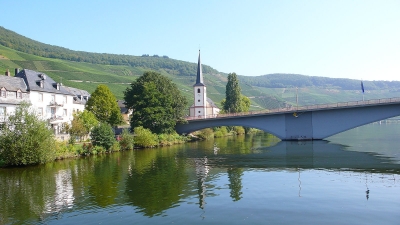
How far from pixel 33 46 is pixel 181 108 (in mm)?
143439

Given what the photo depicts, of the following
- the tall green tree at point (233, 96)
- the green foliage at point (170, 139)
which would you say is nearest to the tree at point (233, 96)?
the tall green tree at point (233, 96)

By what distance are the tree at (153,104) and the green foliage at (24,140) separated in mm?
23674

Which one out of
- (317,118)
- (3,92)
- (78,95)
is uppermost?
(78,95)

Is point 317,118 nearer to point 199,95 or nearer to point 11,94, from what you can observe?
point 199,95

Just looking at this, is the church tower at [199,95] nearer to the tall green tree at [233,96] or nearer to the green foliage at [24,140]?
the tall green tree at [233,96]

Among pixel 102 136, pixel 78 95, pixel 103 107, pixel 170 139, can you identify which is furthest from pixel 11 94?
pixel 170 139

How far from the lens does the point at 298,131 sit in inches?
2341

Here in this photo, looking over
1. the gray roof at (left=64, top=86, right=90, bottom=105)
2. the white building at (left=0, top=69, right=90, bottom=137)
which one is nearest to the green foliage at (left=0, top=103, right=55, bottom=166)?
the white building at (left=0, top=69, right=90, bottom=137)

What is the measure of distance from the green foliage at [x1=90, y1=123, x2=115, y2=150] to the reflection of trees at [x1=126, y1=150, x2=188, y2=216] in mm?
13075

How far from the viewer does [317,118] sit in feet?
190

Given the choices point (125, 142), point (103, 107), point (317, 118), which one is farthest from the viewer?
point (103, 107)

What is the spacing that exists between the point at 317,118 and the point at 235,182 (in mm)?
37064

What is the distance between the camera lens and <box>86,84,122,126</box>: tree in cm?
5828

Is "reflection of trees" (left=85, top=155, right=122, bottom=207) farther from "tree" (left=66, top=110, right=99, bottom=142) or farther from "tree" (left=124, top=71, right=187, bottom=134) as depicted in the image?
"tree" (left=124, top=71, right=187, bottom=134)
